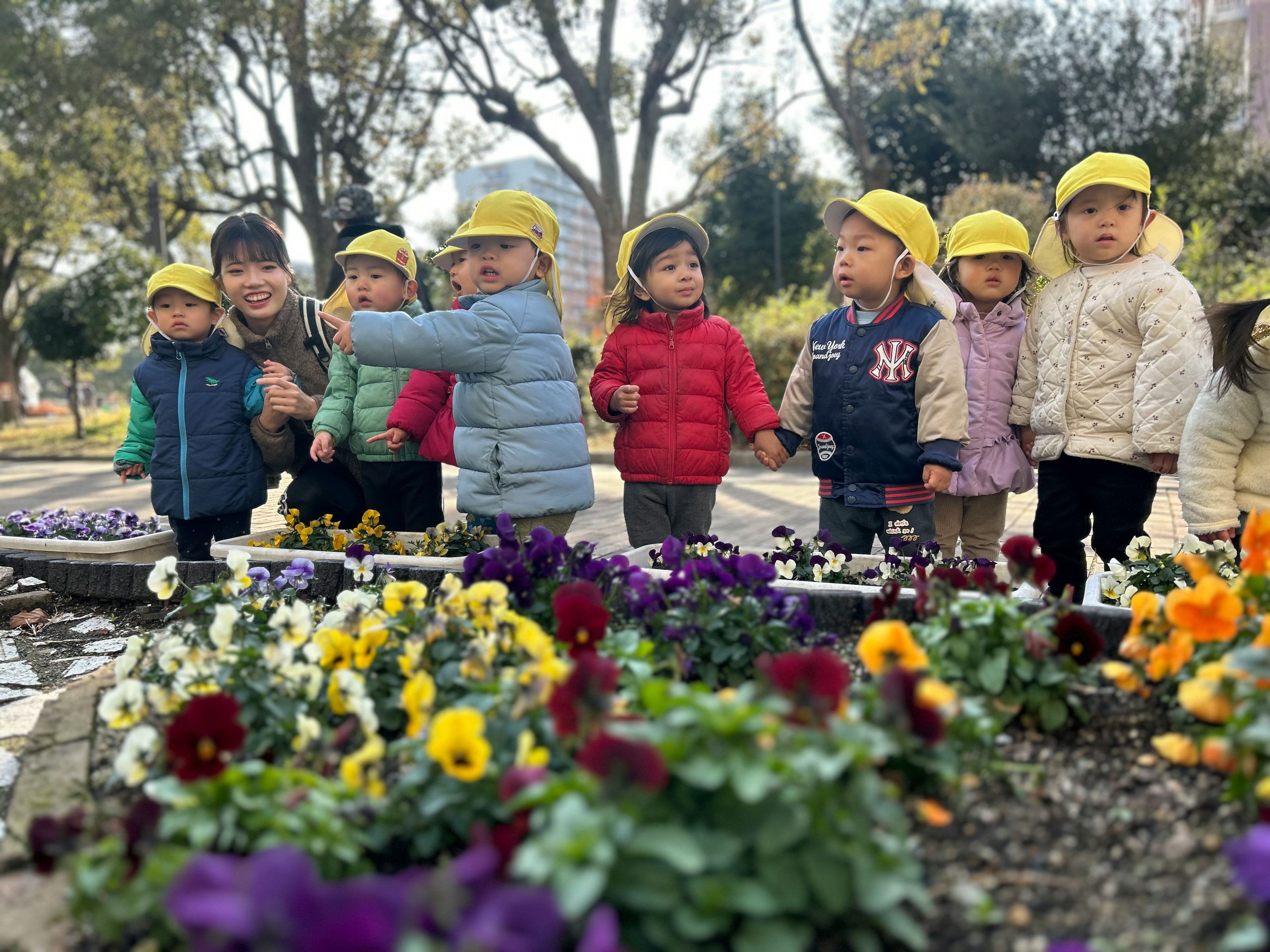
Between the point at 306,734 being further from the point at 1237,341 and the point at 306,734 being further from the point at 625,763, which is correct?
the point at 1237,341

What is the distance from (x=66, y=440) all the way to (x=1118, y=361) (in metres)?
22.0

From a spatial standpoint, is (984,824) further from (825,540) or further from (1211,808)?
(825,540)

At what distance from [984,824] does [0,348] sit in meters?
32.8

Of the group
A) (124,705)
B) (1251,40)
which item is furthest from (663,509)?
(1251,40)

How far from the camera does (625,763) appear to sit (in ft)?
4.19

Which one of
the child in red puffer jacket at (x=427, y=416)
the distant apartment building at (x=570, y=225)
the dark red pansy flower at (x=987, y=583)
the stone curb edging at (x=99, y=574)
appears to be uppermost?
the distant apartment building at (x=570, y=225)

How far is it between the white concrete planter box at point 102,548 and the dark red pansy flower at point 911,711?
163 inches

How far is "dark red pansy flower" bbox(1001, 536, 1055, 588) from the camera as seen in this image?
215 cm

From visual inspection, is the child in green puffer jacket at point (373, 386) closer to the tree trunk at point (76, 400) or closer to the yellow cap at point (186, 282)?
the yellow cap at point (186, 282)

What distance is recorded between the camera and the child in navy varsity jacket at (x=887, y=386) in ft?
11.6

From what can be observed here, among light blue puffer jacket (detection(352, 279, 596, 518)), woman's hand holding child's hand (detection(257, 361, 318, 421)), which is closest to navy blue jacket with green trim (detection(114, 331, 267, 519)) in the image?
woman's hand holding child's hand (detection(257, 361, 318, 421))

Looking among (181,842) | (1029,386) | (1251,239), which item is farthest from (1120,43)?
(181,842)

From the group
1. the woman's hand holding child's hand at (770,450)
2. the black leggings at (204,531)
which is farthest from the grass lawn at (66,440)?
the woman's hand holding child's hand at (770,450)

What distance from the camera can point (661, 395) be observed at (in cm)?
390
